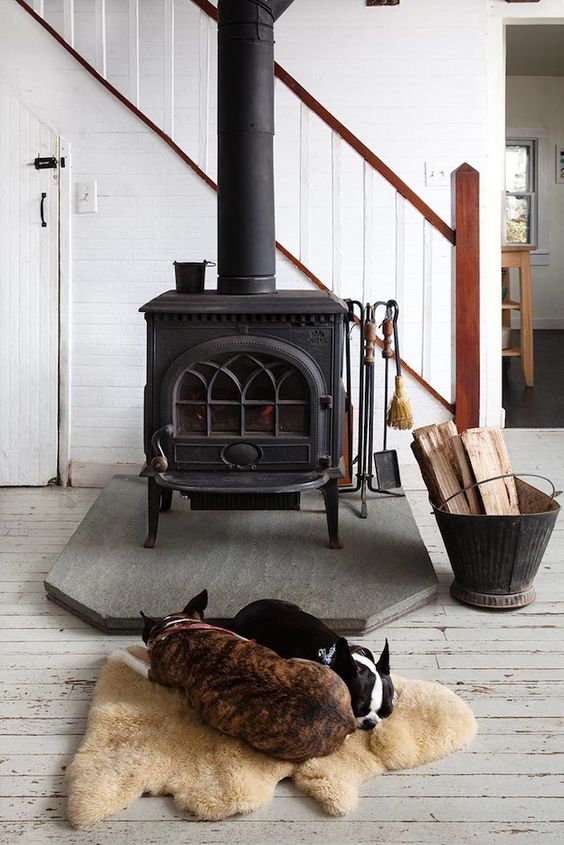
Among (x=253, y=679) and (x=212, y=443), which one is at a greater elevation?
(x=212, y=443)

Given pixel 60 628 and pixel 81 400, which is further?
pixel 81 400

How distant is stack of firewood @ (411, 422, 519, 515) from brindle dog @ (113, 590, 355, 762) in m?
1.05

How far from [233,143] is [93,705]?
1883 millimetres

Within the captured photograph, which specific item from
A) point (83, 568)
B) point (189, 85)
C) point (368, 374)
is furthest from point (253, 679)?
point (189, 85)

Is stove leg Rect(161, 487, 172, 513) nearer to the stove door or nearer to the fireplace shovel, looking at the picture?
the stove door

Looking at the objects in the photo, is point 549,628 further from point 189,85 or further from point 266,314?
point 189,85

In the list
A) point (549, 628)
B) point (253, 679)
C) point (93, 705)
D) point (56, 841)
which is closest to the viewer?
point (56, 841)

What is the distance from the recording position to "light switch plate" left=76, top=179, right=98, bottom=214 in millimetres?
4383

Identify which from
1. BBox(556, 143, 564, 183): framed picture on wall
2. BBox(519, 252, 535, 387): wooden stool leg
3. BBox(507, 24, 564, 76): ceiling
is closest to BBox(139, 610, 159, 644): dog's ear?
BBox(519, 252, 535, 387): wooden stool leg

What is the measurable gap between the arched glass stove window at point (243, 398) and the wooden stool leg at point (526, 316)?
141 inches

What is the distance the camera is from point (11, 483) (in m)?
4.54

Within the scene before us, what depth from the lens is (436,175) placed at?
4520mm

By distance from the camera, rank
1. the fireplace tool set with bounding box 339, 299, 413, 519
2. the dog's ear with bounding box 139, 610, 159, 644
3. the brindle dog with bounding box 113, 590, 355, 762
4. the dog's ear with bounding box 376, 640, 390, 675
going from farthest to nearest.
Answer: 1. the fireplace tool set with bounding box 339, 299, 413, 519
2. the dog's ear with bounding box 139, 610, 159, 644
3. the dog's ear with bounding box 376, 640, 390, 675
4. the brindle dog with bounding box 113, 590, 355, 762

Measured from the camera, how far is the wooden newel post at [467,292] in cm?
446
